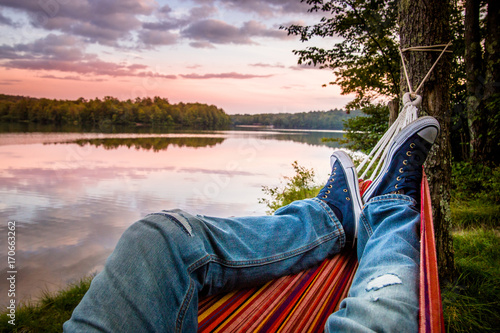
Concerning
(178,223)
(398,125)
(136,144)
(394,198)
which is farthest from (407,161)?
(136,144)

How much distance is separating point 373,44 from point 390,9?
0.55 metres

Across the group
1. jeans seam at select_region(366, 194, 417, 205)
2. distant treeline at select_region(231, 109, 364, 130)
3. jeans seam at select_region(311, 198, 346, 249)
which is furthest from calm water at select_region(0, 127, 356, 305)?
distant treeline at select_region(231, 109, 364, 130)

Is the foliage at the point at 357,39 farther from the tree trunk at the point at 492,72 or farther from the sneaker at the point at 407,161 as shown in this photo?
the sneaker at the point at 407,161

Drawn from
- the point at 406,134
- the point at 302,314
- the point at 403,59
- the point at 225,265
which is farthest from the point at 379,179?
the point at 403,59

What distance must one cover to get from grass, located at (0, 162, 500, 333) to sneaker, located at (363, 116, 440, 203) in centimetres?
70

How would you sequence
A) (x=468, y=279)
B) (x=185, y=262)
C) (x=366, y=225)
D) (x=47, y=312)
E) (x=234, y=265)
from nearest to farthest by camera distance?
(x=185, y=262)
(x=234, y=265)
(x=366, y=225)
(x=468, y=279)
(x=47, y=312)

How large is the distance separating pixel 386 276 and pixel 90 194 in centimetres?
652

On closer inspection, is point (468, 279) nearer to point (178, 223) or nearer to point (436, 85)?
point (436, 85)

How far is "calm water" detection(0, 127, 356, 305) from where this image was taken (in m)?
3.24

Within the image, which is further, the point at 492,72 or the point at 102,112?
the point at 102,112

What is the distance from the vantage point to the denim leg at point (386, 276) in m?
0.55

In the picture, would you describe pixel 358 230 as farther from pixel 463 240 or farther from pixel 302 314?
pixel 463 240

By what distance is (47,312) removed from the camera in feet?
7.11

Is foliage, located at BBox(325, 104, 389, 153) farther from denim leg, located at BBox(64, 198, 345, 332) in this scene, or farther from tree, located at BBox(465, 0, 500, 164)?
denim leg, located at BBox(64, 198, 345, 332)
